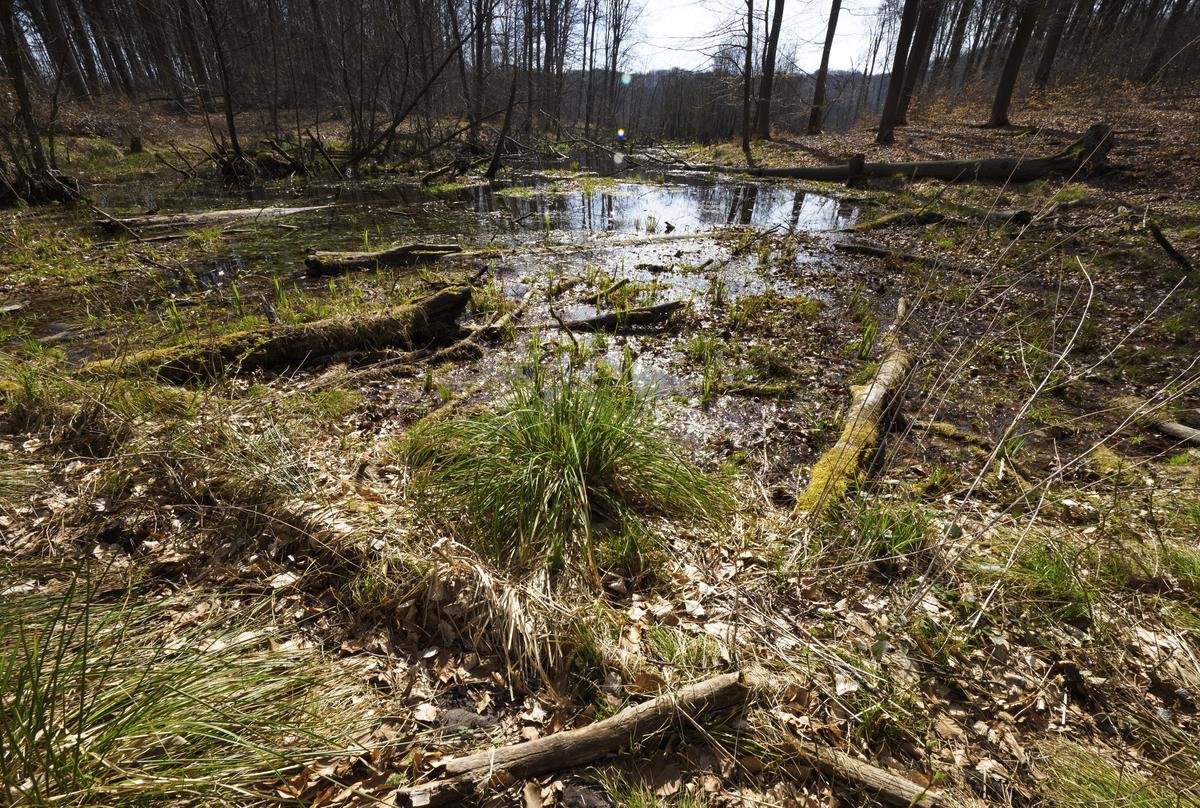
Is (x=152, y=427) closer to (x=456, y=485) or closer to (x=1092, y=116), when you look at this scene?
(x=456, y=485)

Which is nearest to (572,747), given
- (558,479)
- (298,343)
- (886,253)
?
(558,479)

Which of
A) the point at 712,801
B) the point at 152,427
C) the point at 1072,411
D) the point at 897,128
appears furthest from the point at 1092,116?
the point at 152,427

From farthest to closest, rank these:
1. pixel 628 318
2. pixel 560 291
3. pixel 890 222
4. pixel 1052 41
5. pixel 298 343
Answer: pixel 1052 41
pixel 890 222
pixel 560 291
pixel 628 318
pixel 298 343

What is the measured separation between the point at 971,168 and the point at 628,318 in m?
14.6

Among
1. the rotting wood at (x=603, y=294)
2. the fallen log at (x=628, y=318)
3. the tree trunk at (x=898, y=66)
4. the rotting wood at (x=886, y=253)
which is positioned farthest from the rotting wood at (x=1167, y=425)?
the tree trunk at (x=898, y=66)

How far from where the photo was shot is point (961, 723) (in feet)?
7.53

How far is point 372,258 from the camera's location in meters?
8.73

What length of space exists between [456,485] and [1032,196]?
661 inches

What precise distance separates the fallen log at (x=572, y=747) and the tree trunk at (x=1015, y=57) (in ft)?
80.6

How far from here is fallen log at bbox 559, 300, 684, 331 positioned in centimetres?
711

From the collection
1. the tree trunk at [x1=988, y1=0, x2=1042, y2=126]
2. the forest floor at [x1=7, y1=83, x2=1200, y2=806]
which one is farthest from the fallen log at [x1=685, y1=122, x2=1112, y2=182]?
the forest floor at [x1=7, y1=83, x2=1200, y2=806]

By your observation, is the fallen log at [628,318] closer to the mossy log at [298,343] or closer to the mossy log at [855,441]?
the mossy log at [298,343]

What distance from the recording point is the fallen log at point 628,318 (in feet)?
23.3

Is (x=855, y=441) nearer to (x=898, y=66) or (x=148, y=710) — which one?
(x=148, y=710)
